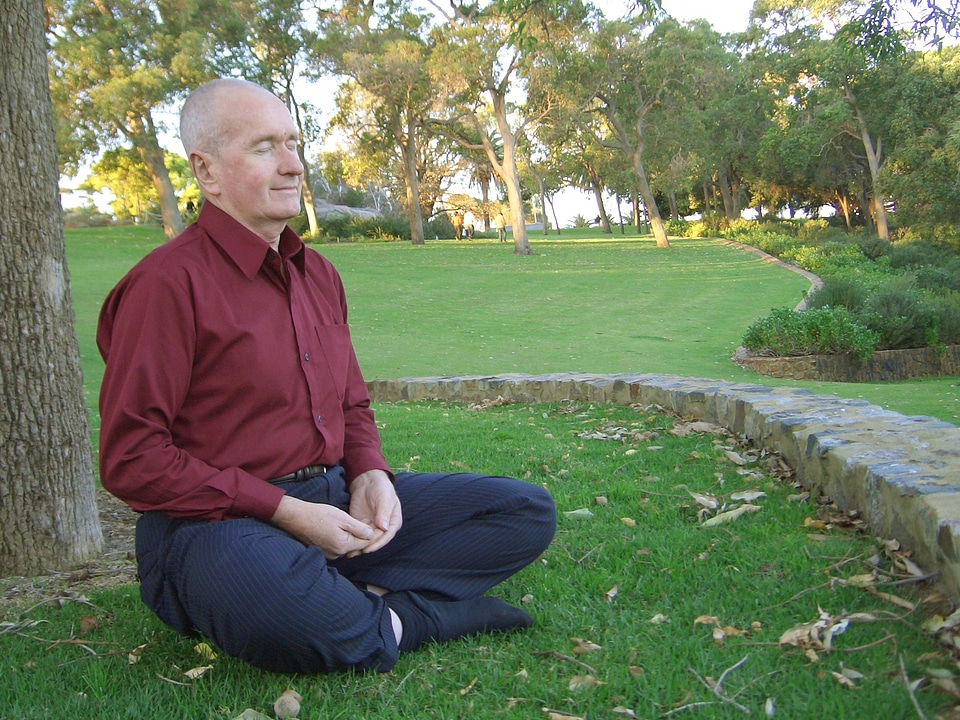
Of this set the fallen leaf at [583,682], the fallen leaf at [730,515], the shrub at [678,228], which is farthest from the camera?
the shrub at [678,228]

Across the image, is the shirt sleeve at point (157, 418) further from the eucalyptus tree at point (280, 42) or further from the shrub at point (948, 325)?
the eucalyptus tree at point (280, 42)

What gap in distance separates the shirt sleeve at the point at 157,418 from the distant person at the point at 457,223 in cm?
4743

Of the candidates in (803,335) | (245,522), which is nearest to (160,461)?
(245,522)

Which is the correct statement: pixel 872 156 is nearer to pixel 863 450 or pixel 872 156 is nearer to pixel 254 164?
pixel 863 450

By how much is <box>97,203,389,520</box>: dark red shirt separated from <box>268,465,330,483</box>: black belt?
2cm

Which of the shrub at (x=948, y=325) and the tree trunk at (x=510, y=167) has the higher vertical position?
the tree trunk at (x=510, y=167)

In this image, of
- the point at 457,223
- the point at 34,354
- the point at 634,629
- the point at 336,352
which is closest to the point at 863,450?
the point at 634,629

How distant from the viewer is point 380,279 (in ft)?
74.5

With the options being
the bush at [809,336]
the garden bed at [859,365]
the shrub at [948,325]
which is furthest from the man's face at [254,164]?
the shrub at [948,325]

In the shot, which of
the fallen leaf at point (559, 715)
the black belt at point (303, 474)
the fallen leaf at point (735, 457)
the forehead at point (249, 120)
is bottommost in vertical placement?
the fallen leaf at point (559, 715)

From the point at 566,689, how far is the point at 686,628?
0.51 m

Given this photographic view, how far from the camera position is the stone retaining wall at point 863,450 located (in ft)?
8.71

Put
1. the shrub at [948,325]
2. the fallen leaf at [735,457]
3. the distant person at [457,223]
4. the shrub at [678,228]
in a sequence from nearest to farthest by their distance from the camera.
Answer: the fallen leaf at [735,457]
the shrub at [948,325]
the shrub at [678,228]
the distant person at [457,223]

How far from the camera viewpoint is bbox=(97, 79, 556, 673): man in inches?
89.0
